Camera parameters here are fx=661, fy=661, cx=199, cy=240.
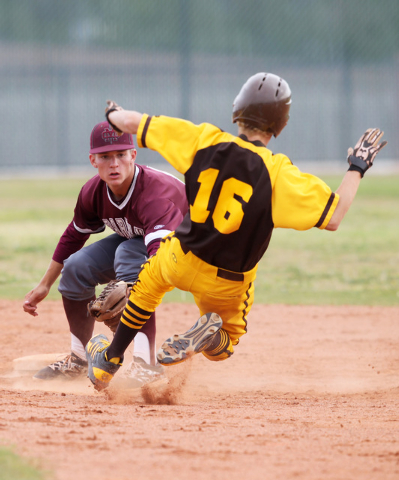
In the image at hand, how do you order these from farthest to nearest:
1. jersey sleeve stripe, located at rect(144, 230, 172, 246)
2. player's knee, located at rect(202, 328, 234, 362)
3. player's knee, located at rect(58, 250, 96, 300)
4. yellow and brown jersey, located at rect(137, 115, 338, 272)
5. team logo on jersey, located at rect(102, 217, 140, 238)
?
player's knee, located at rect(58, 250, 96, 300) < team logo on jersey, located at rect(102, 217, 140, 238) < jersey sleeve stripe, located at rect(144, 230, 172, 246) < player's knee, located at rect(202, 328, 234, 362) < yellow and brown jersey, located at rect(137, 115, 338, 272)

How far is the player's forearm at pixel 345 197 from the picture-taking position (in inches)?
115

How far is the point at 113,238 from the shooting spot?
4.37 m

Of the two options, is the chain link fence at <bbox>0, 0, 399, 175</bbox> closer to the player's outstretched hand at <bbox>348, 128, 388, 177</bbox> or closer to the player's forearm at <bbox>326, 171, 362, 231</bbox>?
the player's outstretched hand at <bbox>348, 128, 388, 177</bbox>

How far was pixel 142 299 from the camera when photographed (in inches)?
134

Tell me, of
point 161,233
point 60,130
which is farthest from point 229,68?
point 161,233

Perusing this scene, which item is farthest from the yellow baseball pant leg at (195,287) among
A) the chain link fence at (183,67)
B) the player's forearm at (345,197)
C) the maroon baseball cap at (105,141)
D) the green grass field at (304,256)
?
the chain link fence at (183,67)

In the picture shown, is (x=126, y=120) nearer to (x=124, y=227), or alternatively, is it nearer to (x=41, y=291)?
(x=124, y=227)

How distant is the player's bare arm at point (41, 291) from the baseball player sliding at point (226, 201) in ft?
3.29

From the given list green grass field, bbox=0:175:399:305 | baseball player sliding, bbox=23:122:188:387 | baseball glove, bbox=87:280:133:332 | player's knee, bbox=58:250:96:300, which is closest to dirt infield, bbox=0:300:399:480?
baseball player sliding, bbox=23:122:188:387

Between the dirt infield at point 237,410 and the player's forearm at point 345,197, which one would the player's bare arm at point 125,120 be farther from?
the dirt infield at point 237,410

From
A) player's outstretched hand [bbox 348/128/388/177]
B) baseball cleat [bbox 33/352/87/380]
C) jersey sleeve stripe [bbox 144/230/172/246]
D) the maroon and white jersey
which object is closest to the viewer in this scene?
player's outstretched hand [bbox 348/128/388/177]

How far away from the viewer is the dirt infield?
226 cm

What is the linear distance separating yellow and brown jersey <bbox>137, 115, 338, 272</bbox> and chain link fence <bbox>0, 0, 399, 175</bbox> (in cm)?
1925

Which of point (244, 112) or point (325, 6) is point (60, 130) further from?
point (244, 112)
